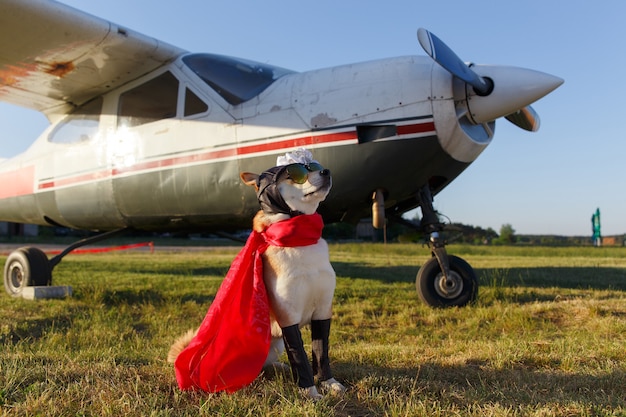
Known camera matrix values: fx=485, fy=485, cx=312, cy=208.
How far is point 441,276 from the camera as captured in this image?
521 cm

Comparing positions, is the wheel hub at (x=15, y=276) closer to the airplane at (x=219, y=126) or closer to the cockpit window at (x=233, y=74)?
the airplane at (x=219, y=126)

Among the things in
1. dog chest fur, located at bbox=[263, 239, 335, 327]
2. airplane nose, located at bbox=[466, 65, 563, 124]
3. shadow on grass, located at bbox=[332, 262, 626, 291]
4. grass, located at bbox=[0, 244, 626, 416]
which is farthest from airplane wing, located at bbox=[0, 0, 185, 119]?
shadow on grass, located at bbox=[332, 262, 626, 291]

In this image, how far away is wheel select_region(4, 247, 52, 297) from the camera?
6.39 m

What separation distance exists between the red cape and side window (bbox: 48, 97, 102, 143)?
5.04m

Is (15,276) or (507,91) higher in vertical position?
(507,91)

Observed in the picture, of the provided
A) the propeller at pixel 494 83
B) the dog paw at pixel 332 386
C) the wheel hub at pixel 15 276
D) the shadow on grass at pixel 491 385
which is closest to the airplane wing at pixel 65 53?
the wheel hub at pixel 15 276

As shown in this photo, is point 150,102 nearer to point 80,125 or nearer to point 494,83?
point 80,125

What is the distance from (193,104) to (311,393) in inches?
167

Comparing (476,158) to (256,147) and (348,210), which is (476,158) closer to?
(348,210)

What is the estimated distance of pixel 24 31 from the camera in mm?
5207

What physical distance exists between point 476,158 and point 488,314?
62.0 inches

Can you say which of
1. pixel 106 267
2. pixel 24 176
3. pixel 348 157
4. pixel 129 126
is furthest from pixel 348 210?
pixel 106 267

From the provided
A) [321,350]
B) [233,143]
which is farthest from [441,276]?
[321,350]


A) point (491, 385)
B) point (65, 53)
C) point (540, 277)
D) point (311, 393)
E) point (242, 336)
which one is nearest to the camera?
point (311, 393)
